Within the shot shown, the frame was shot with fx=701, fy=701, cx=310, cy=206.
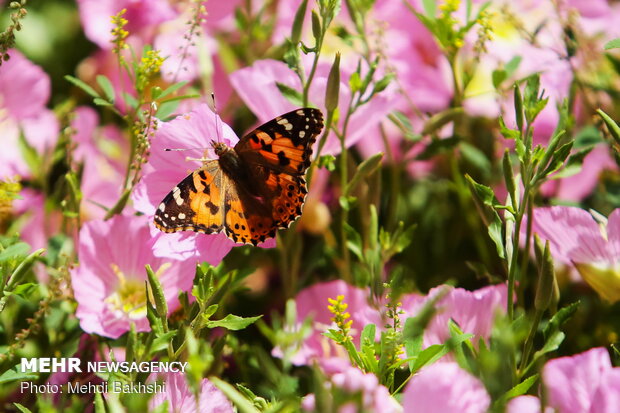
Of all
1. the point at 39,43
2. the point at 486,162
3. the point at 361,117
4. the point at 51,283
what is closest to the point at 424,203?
the point at 486,162

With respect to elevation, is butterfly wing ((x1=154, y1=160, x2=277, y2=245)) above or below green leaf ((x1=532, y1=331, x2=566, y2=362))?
above

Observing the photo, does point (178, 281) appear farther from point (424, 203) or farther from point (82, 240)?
point (424, 203)

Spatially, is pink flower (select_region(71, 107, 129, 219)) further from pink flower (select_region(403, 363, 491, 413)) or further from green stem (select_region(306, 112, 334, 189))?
pink flower (select_region(403, 363, 491, 413))

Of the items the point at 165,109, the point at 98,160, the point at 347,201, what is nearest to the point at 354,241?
the point at 347,201

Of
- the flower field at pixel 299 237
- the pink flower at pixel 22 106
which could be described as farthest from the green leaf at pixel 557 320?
the pink flower at pixel 22 106

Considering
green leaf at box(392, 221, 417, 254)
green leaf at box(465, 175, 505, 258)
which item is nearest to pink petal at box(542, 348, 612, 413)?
green leaf at box(465, 175, 505, 258)

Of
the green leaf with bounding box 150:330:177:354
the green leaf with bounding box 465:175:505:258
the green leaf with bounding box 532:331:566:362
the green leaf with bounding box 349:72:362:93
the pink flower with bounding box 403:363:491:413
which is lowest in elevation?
the green leaf with bounding box 532:331:566:362
